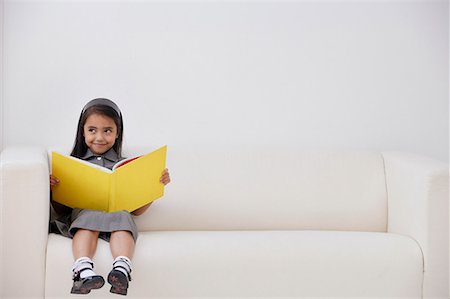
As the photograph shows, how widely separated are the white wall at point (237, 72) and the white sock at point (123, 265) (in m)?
1.05

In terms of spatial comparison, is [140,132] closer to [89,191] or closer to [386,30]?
[89,191]

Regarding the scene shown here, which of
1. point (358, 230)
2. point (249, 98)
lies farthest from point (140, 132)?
point (358, 230)

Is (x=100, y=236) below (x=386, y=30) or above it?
below

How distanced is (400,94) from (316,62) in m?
0.46

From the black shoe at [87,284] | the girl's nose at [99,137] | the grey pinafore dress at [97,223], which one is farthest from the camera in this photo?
the girl's nose at [99,137]

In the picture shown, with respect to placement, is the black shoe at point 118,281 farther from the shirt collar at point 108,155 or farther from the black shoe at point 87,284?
the shirt collar at point 108,155

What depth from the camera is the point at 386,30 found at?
370 centimetres

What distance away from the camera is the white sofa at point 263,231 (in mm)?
2697

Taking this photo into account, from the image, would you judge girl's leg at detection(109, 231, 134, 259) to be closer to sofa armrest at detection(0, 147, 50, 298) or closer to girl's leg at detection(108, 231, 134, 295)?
girl's leg at detection(108, 231, 134, 295)

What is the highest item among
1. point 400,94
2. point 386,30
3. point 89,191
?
point 386,30

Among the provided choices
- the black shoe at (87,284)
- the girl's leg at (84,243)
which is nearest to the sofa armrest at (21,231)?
the girl's leg at (84,243)

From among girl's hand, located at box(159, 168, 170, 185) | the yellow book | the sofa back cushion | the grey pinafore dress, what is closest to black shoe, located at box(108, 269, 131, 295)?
the grey pinafore dress

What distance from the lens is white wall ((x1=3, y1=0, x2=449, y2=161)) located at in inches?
139

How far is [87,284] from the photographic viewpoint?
8.16 feet
